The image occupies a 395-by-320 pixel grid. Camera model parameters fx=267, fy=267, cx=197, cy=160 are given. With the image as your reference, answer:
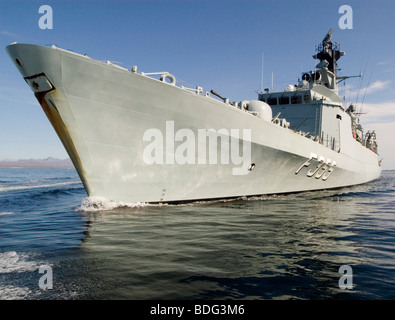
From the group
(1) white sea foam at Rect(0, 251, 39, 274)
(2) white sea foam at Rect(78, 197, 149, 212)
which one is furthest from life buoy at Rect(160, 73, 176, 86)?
(1) white sea foam at Rect(0, 251, 39, 274)

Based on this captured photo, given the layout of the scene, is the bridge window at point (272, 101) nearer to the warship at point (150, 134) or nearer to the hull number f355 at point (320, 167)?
the hull number f355 at point (320, 167)

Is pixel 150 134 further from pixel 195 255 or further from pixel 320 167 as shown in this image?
pixel 320 167

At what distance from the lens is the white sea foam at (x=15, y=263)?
4215 mm

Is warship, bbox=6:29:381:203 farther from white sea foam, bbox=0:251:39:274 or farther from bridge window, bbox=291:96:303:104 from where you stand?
bridge window, bbox=291:96:303:104

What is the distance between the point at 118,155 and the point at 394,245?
7931 millimetres

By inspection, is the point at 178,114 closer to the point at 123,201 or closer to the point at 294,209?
the point at 123,201

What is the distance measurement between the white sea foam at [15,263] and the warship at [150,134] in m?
4.20

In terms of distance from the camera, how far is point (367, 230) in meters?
7.18

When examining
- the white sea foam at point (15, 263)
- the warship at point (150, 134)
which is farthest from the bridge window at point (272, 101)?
the white sea foam at point (15, 263)

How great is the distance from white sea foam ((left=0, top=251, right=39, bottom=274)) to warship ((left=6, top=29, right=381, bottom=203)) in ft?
13.8

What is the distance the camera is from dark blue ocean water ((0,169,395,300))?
354cm
